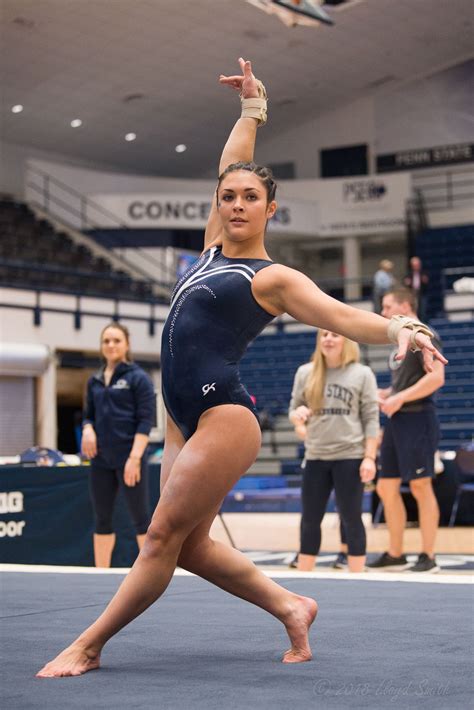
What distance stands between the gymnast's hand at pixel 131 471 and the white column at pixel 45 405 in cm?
947

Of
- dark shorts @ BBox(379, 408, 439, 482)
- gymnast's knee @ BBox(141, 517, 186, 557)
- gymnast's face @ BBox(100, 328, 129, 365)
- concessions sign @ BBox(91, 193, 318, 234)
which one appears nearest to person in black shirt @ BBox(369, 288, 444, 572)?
dark shorts @ BBox(379, 408, 439, 482)

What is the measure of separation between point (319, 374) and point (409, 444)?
73cm

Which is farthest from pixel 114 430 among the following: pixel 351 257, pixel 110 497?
pixel 351 257

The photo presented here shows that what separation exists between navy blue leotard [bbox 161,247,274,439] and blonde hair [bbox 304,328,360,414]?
270cm

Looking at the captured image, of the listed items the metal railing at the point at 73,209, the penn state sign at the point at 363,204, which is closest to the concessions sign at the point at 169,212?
the metal railing at the point at 73,209

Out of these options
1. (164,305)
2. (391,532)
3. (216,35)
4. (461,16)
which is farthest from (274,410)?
(391,532)

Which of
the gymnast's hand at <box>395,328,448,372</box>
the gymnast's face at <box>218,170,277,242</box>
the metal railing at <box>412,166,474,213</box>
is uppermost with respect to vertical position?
the metal railing at <box>412,166,474,213</box>

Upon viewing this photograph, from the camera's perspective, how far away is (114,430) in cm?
548

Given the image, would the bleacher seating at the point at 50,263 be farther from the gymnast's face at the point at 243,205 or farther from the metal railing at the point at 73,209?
the gymnast's face at the point at 243,205

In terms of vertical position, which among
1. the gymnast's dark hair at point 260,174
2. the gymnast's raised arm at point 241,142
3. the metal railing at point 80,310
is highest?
the metal railing at point 80,310

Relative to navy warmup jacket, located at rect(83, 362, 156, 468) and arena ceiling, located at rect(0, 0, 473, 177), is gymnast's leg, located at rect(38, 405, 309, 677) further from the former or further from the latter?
arena ceiling, located at rect(0, 0, 473, 177)

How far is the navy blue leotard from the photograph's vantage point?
2396 mm

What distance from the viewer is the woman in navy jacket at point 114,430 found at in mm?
5461

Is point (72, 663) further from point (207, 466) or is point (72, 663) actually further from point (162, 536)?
point (207, 466)
